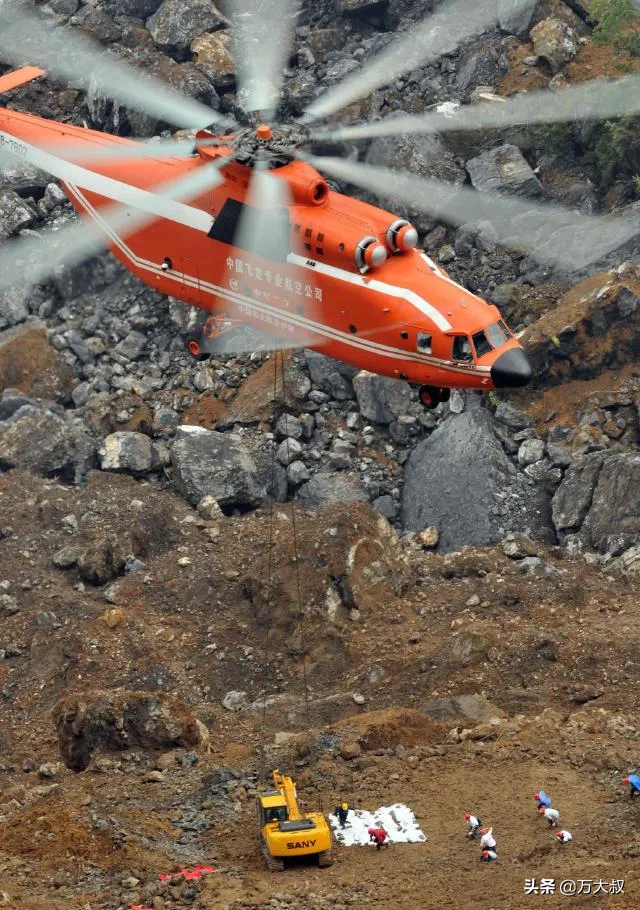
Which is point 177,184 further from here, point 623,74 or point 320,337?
point 623,74

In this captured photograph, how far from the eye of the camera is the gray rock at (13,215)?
54.8 metres

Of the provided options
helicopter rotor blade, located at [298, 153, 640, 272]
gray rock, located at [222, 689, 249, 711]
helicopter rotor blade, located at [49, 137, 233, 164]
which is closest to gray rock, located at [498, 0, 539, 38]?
helicopter rotor blade, located at [298, 153, 640, 272]

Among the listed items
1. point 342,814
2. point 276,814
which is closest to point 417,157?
point 342,814

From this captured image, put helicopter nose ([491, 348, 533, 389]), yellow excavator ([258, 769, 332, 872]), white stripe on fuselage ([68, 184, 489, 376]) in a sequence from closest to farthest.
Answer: yellow excavator ([258, 769, 332, 872]), helicopter nose ([491, 348, 533, 389]), white stripe on fuselage ([68, 184, 489, 376])

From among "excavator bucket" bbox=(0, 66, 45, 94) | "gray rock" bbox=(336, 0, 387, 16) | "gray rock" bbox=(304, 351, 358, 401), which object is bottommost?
"gray rock" bbox=(304, 351, 358, 401)

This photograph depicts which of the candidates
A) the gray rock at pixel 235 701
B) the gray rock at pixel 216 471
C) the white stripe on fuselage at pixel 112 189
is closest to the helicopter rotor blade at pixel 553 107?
the gray rock at pixel 216 471

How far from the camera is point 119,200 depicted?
3991 cm

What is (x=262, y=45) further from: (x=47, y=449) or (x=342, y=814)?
(x=342, y=814)

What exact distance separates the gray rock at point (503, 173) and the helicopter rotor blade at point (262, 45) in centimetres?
645

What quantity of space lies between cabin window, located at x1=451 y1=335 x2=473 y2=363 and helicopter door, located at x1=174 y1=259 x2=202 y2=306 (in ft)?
22.0

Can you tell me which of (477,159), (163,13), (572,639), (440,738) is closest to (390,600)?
(572,639)

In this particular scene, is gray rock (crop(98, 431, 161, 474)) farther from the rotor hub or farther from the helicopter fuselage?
the rotor hub

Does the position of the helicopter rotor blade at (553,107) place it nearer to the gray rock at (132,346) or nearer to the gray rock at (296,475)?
the gray rock at (132,346)

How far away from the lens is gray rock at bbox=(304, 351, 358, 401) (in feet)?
159
